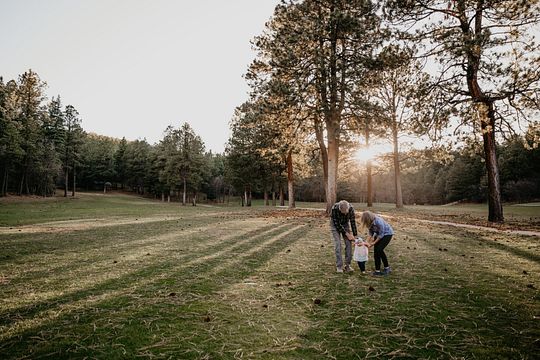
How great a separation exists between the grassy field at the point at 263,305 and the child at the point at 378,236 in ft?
1.24

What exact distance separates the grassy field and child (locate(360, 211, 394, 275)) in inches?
14.9

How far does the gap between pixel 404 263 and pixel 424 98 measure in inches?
425

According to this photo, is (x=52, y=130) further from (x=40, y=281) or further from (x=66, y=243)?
(x=40, y=281)

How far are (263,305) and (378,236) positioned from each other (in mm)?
3368

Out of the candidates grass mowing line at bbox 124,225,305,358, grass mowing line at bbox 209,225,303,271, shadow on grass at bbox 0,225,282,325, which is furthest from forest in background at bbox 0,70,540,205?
shadow on grass at bbox 0,225,282,325

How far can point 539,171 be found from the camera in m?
52.7

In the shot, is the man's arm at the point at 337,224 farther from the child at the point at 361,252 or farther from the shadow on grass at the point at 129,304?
the shadow on grass at the point at 129,304

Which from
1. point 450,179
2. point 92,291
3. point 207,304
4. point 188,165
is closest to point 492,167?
point 207,304

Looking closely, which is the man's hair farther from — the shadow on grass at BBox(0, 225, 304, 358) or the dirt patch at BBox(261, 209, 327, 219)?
the dirt patch at BBox(261, 209, 327, 219)

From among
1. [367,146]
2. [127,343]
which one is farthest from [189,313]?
[367,146]

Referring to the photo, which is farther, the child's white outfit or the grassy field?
the child's white outfit

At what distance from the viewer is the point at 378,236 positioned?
6.97 metres

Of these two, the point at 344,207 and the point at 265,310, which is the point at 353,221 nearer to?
the point at 344,207

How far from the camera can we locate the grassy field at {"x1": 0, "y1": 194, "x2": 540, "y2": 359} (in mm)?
3596
